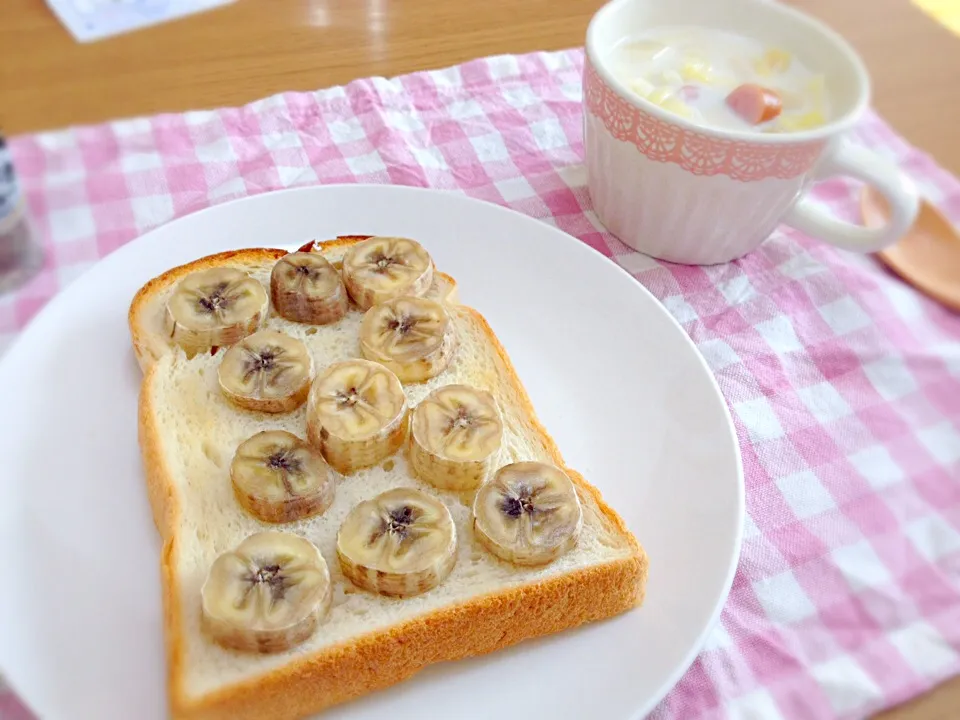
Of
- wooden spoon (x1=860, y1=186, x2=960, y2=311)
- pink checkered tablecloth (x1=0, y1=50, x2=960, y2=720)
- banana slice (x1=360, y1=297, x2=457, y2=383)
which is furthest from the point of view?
wooden spoon (x1=860, y1=186, x2=960, y2=311)

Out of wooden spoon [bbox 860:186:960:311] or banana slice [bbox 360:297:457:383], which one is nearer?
banana slice [bbox 360:297:457:383]

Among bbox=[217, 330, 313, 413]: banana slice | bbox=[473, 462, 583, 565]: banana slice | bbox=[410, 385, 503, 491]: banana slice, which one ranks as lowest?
bbox=[473, 462, 583, 565]: banana slice

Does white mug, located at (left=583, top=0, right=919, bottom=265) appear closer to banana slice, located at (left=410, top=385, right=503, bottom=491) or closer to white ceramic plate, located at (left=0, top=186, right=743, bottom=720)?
white ceramic plate, located at (left=0, top=186, right=743, bottom=720)

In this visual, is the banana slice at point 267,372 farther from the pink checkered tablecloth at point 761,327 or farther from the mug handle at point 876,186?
the mug handle at point 876,186

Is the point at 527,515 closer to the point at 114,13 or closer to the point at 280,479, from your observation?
the point at 280,479

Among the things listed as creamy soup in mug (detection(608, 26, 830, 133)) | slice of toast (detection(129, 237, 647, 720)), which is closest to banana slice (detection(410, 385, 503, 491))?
slice of toast (detection(129, 237, 647, 720))

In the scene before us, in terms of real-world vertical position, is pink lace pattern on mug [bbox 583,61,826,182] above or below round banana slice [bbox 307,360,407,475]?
above

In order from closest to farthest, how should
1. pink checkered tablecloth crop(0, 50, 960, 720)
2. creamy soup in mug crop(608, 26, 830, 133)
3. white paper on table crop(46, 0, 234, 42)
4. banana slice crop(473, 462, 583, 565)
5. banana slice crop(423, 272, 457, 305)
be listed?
banana slice crop(473, 462, 583, 565)
pink checkered tablecloth crop(0, 50, 960, 720)
banana slice crop(423, 272, 457, 305)
creamy soup in mug crop(608, 26, 830, 133)
white paper on table crop(46, 0, 234, 42)

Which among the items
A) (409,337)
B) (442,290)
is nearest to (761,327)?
(442,290)
